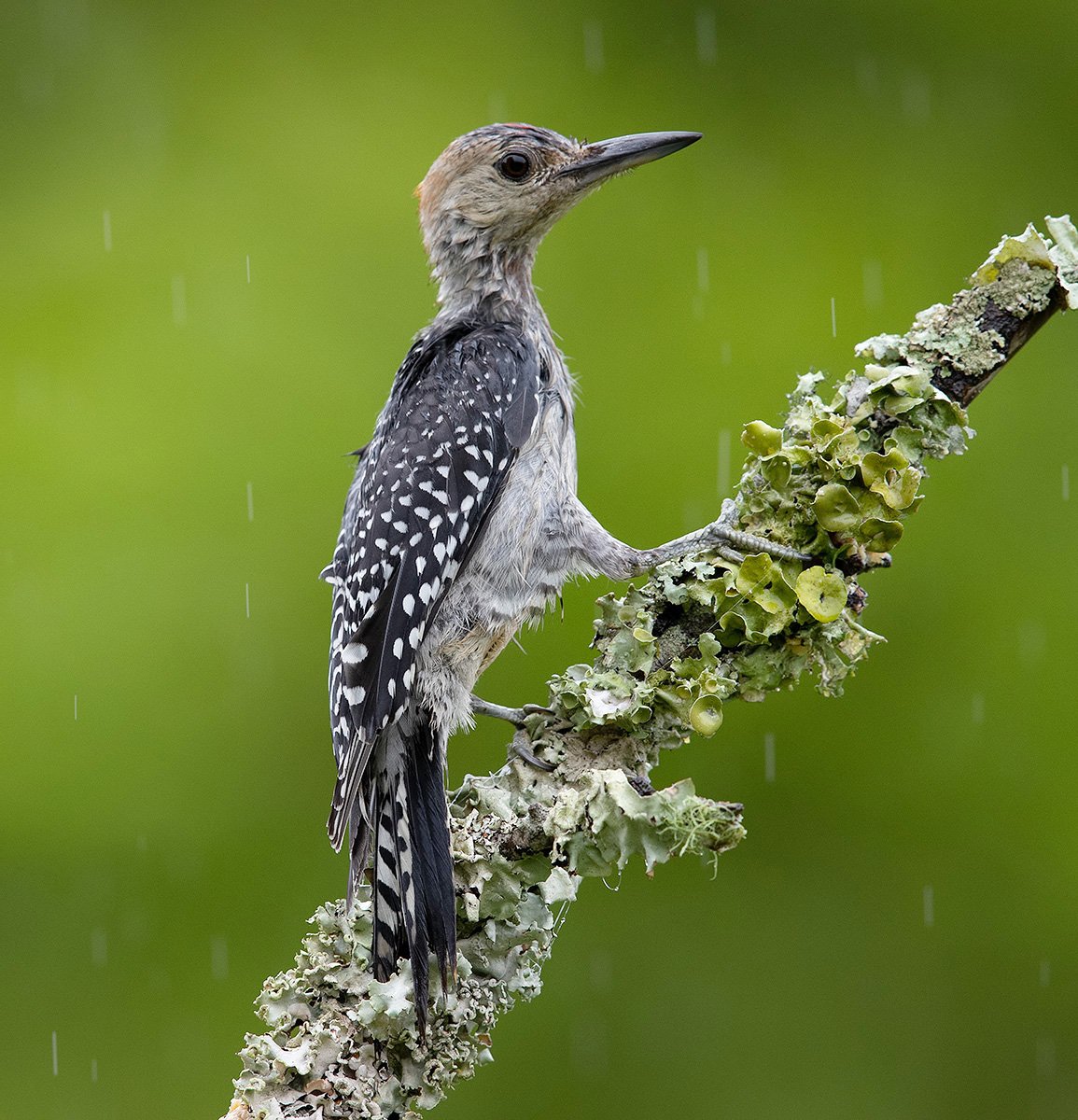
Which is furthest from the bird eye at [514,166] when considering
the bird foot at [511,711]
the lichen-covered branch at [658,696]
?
the bird foot at [511,711]

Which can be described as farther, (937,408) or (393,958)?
(937,408)

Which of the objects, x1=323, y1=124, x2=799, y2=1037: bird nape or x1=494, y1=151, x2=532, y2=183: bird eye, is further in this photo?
x1=494, y1=151, x2=532, y2=183: bird eye

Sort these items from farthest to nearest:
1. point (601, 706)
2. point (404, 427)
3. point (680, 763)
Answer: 1. point (680, 763)
2. point (404, 427)
3. point (601, 706)

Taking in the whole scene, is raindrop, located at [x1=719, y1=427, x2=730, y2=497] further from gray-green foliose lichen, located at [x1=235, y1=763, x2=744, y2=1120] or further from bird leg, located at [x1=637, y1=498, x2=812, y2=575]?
gray-green foliose lichen, located at [x1=235, y1=763, x2=744, y2=1120]

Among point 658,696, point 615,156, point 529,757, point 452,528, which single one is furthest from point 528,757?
point 615,156

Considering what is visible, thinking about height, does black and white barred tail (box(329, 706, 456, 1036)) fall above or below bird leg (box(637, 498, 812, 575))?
below

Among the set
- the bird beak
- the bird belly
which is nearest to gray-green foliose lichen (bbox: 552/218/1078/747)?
the bird belly

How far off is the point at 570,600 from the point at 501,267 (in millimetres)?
912

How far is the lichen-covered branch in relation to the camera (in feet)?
6.55

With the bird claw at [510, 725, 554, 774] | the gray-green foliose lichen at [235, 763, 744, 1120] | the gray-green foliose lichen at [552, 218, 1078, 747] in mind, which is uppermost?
the gray-green foliose lichen at [552, 218, 1078, 747]

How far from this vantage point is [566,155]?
10.3 feet

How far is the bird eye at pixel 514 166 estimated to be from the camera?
3154 millimetres

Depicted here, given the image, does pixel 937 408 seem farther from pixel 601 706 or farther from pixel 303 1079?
pixel 303 1079

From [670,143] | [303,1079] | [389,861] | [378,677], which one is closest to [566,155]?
[670,143]
